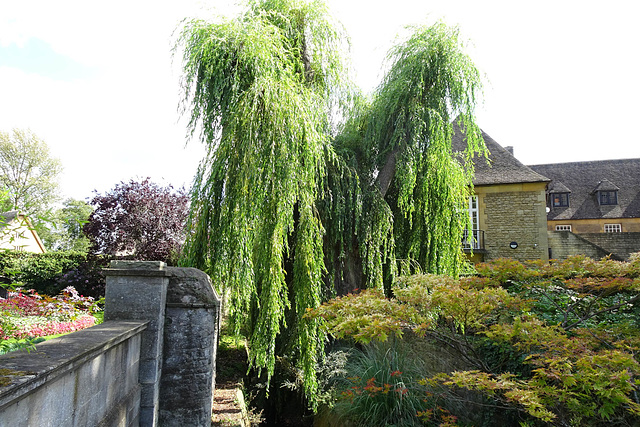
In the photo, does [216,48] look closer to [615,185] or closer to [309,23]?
[309,23]

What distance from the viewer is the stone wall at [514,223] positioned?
1433 centimetres

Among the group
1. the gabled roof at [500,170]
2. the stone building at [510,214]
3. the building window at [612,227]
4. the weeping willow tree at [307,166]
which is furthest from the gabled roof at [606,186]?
the weeping willow tree at [307,166]

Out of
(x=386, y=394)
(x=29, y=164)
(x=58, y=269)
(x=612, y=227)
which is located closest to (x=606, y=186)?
(x=612, y=227)

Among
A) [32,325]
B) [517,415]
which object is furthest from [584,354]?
[32,325]

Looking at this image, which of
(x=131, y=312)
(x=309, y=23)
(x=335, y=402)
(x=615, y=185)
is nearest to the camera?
(x=131, y=312)

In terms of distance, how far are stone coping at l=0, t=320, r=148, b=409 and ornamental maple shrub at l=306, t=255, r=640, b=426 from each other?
83.2 inches

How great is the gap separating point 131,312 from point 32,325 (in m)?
5.65

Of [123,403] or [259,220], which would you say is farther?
[259,220]

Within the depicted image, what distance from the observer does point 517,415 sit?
4.54m

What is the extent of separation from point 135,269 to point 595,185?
2778 cm

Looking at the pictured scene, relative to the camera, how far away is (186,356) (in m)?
3.43

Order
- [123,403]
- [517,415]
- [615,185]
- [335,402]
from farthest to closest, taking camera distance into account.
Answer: [615,185] → [335,402] → [517,415] → [123,403]

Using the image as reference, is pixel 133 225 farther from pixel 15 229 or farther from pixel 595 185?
pixel 595 185

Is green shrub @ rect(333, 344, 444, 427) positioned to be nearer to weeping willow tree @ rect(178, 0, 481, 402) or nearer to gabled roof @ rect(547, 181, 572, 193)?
weeping willow tree @ rect(178, 0, 481, 402)
